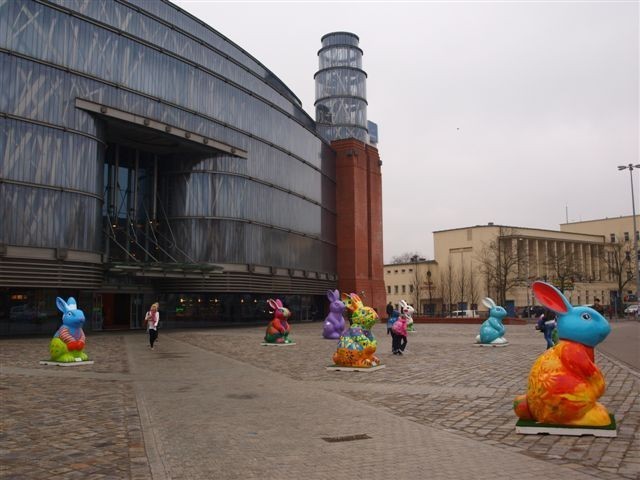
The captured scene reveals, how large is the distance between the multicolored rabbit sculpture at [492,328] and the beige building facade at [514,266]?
54028 mm

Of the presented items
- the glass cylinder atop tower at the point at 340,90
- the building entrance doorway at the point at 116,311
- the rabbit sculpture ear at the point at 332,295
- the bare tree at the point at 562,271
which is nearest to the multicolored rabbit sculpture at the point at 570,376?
the rabbit sculpture ear at the point at 332,295

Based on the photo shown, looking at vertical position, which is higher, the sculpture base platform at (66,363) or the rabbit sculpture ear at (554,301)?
the rabbit sculpture ear at (554,301)

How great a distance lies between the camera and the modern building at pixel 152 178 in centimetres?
3016

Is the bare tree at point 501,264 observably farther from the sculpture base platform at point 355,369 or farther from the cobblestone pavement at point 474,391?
the sculpture base platform at point 355,369

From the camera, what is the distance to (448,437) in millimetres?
7742

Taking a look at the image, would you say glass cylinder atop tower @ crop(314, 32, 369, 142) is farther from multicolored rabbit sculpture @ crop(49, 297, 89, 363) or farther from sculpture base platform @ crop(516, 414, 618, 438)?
sculpture base platform @ crop(516, 414, 618, 438)

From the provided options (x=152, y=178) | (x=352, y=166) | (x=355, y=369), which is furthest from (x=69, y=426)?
(x=352, y=166)

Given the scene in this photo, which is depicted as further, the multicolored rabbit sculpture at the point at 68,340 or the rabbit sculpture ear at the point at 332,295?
the rabbit sculpture ear at the point at 332,295

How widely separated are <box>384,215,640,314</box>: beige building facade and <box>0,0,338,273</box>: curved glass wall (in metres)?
35.9

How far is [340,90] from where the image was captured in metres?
63.4

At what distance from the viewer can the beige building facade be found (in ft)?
276

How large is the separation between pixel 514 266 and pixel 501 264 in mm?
24035

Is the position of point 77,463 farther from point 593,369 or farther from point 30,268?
point 30,268

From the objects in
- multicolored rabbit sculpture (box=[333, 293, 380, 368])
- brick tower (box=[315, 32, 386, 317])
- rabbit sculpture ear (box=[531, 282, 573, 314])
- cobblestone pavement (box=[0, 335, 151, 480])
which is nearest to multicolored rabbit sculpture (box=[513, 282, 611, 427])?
rabbit sculpture ear (box=[531, 282, 573, 314])
